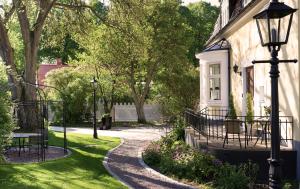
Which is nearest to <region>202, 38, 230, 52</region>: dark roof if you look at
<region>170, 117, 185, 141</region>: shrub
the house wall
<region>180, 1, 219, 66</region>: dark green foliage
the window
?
the house wall

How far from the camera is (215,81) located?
20.3 metres

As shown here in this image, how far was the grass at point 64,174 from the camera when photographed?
33.0 ft

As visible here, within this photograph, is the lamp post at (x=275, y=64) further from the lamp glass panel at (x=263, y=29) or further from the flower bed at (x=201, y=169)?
the flower bed at (x=201, y=169)

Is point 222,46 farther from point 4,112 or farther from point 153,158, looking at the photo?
point 4,112

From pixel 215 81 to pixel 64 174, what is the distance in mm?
10865

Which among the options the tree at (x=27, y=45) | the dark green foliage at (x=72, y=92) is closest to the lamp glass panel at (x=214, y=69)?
the tree at (x=27, y=45)

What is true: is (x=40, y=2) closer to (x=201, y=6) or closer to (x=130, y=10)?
(x=130, y=10)

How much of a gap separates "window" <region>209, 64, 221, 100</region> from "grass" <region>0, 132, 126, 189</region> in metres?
7.12

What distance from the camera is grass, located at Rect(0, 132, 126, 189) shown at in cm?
1005

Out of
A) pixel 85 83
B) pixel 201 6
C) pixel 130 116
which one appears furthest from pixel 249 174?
pixel 201 6

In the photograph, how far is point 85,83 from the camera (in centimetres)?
3041

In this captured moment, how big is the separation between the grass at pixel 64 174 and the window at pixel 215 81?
7.12 meters

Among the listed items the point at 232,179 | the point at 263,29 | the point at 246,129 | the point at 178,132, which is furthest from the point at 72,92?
the point at 263,29

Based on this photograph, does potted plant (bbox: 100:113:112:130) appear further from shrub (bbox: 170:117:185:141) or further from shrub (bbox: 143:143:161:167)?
shrub (bbox: 143:143:161:167)
